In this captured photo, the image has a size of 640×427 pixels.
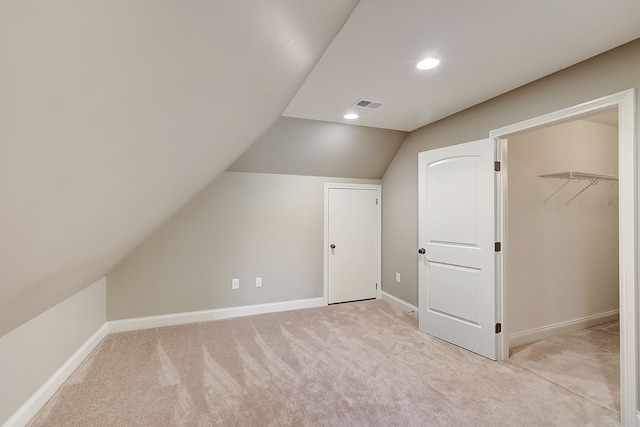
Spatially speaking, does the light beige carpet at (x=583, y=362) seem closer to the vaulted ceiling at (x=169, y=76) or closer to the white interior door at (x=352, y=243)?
the white interior door at (x=352, y=243)

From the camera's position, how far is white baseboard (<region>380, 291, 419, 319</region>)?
357 centimetres

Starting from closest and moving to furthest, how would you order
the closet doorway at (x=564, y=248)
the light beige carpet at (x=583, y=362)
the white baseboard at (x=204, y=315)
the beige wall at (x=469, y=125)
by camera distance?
the beige wall at (x=469, y=125)
the light beige carpet at (x=583, y=362)
the closet doorway at (x=564, y=248)
the white baseboard at (x=204, y=315)

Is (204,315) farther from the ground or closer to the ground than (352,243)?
closer to the ground

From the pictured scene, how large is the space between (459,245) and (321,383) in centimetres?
180

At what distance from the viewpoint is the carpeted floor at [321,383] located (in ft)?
5.98

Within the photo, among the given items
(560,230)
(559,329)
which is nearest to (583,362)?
(559,329)

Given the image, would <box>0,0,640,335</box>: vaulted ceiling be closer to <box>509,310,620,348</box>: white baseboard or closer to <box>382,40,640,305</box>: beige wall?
<box>382,40,640,305</box>: beige wall

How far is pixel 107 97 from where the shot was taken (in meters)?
0.64

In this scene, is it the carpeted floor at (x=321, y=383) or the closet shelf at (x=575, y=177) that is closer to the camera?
the carpeted floor at (x=321, y=383)

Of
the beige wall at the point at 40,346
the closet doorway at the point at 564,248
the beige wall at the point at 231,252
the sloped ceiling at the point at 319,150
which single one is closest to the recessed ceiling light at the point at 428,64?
the closet doorway at the point at 564,248

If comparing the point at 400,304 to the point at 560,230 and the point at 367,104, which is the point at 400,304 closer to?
the point at 560,230

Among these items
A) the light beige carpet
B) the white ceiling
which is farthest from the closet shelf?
the light beige carpet

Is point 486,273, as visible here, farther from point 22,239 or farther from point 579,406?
point 22,239

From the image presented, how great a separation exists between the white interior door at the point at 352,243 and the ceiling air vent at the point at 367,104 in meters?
1.49
